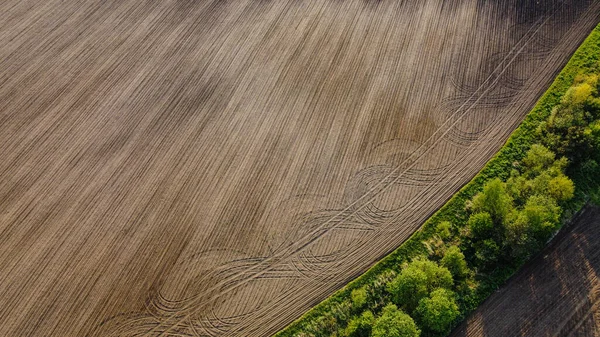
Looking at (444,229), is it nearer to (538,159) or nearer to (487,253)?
(487,253)

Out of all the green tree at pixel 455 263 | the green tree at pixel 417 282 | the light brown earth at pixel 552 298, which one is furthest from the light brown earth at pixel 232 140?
the light brown earth at pixel 552 298

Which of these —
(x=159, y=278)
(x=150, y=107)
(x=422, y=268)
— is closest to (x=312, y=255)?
(x=422, y=268)

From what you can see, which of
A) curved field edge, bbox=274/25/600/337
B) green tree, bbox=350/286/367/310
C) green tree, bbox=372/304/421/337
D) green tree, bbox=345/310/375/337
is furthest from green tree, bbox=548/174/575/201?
green tree, bbox=345/310/375/337

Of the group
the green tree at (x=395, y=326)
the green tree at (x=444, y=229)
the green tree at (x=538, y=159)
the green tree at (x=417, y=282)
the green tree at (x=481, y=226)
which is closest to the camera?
the green tree at (x=395, y=326)

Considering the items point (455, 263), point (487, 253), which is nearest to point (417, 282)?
point (455, 263)

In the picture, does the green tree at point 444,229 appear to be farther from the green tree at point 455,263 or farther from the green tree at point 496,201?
the green tree at point 496,201

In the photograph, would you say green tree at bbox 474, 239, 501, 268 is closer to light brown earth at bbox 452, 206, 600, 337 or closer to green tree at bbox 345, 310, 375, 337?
light brown earth at bbox 452, 206, 600, 337

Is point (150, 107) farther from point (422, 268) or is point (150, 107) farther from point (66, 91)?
point (422, 268)
